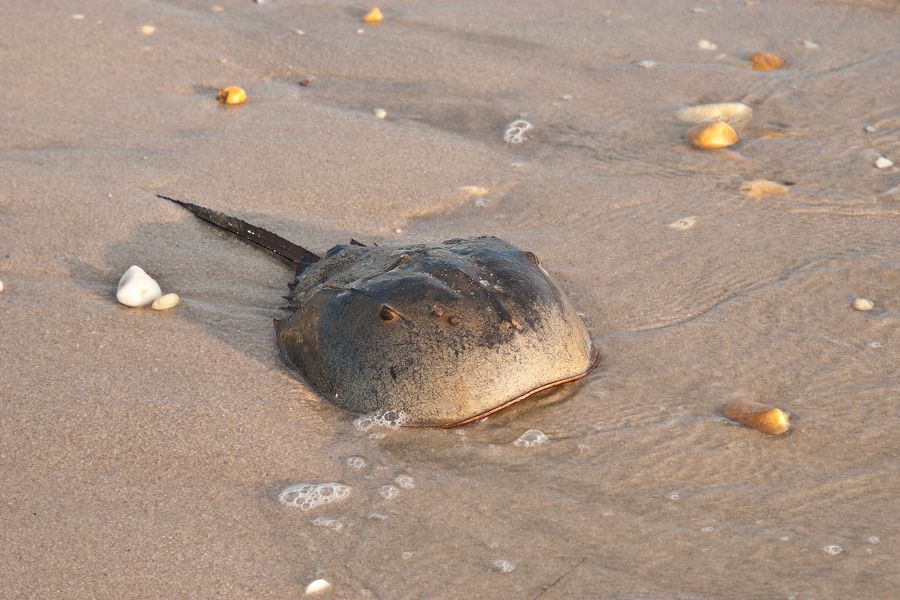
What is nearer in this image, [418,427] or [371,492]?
[371,492]

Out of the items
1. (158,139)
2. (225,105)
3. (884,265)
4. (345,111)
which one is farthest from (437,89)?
(884,265)

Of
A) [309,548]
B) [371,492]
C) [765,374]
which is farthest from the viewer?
[765,374]

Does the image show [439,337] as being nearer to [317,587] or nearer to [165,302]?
[317,587]

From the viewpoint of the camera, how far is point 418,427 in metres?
2.87

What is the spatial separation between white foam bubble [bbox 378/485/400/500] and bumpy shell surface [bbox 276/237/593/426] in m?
0.25

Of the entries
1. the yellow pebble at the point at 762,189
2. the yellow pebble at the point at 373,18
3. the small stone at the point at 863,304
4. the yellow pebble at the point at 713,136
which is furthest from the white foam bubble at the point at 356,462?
the yellow pebble at the point at 373,18

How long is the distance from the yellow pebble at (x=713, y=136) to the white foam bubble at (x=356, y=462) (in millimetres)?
2660

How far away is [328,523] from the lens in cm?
254

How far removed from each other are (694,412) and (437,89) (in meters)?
2.84

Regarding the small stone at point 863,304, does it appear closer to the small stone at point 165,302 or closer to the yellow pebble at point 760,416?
the yellow pebble at point 760,416

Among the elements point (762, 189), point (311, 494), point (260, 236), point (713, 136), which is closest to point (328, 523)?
point (311, 494)

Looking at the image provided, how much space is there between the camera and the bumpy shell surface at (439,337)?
2.83 meters

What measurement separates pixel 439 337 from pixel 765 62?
11.3ft

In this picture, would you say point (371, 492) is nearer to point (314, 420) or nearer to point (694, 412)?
point (314, 420)
